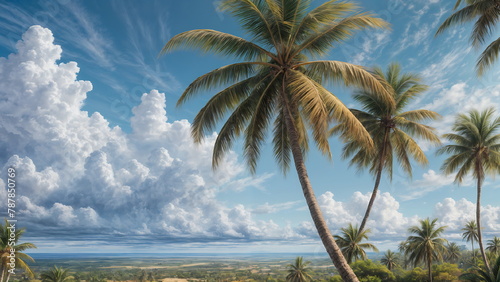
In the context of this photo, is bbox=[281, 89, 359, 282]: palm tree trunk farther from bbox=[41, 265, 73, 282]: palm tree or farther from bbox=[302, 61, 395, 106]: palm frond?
bbox=[41, 265, 73, 282]: palm tree

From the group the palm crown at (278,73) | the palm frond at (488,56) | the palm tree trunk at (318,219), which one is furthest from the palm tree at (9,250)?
the palm frond at (488,56)

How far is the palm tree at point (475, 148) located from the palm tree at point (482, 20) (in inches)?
392

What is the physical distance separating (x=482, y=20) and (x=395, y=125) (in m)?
6.99

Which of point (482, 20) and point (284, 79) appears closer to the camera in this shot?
point (284, 79)

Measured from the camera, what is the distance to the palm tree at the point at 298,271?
3225 centimetres

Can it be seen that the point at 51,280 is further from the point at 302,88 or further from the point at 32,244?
the point at 302,88

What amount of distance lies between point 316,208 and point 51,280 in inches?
1310

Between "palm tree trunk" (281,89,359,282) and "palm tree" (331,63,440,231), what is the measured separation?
924cm

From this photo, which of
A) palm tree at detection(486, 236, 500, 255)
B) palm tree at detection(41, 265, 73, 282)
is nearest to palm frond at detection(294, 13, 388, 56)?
palm tree at detection(41, 265, 73, 282)

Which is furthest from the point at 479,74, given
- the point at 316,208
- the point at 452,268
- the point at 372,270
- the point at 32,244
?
the point at 32,244

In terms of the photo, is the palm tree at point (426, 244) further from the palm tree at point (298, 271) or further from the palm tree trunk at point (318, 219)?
the palm tree trunk at point (318, 219)

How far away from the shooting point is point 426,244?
1060 inches

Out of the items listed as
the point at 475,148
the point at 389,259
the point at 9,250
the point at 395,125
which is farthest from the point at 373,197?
the point at 389,259

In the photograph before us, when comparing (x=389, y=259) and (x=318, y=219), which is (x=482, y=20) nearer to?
(x=318, y=219)
